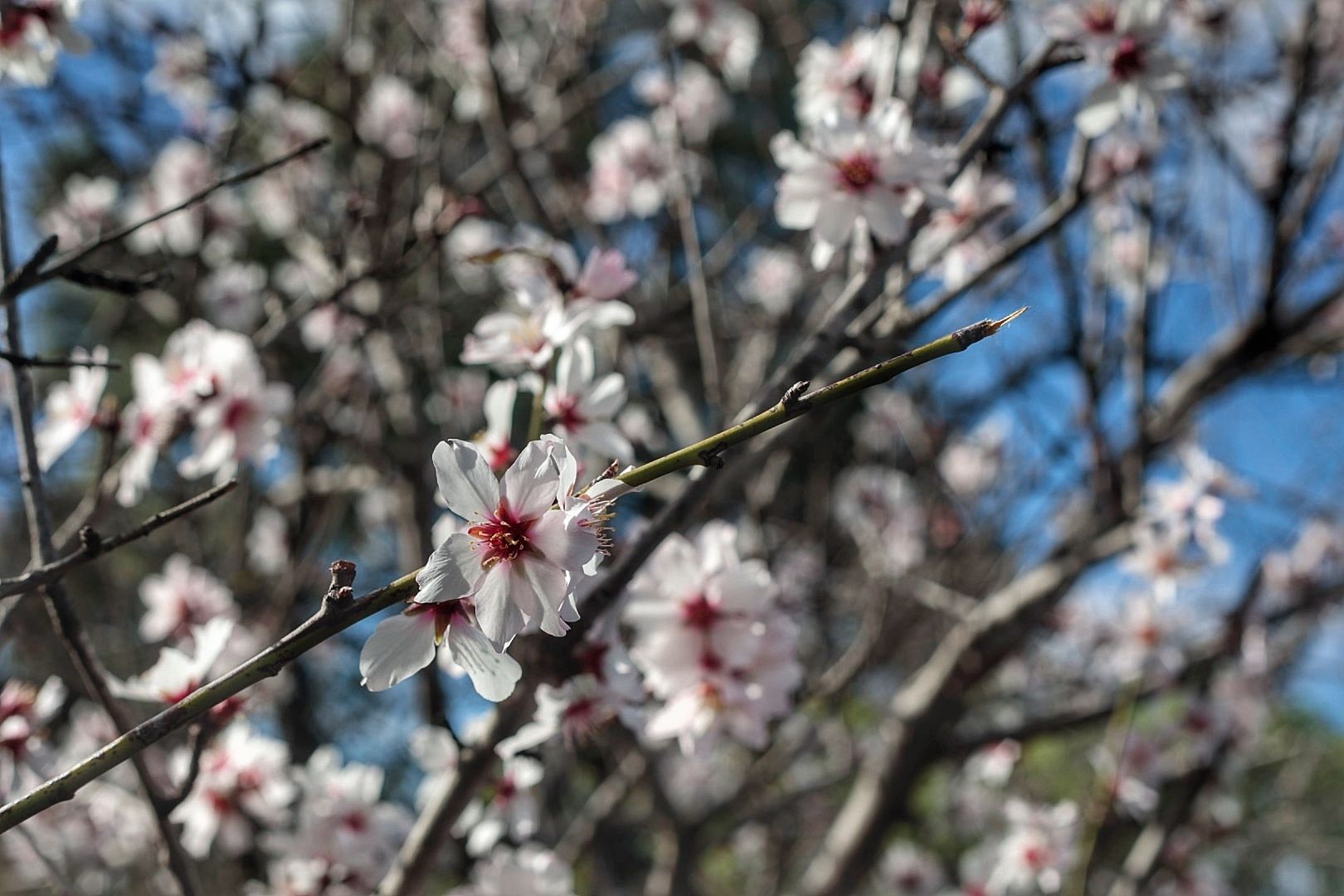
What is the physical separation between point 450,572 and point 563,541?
0.10 meters

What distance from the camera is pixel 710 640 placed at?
1375mm

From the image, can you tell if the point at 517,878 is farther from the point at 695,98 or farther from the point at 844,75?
the point at 695,98

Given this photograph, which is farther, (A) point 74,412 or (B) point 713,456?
(A) point 74,412

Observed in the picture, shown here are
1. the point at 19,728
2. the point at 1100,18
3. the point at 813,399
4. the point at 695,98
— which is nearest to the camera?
the point at 813,399

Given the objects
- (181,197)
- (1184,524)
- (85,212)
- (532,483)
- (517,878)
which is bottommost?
(1184,524)

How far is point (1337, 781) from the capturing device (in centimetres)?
847

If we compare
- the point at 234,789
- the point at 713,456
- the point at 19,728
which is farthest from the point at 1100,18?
the point at 234,789

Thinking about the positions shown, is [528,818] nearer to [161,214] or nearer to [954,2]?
[161,214]

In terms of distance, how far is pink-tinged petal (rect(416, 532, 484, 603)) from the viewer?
2.47 feet

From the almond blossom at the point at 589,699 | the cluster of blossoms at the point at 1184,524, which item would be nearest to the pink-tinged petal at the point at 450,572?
the almond blossom at the point at 589,699

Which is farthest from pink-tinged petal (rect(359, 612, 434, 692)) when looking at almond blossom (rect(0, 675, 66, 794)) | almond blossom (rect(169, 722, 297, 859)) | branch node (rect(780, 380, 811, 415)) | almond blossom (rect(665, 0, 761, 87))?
almond blossom (rect(665, 0, 761, 87))

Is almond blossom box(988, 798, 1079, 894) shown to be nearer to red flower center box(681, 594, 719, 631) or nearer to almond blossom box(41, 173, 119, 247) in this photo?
red flower center box(681, 594, 719, 631)

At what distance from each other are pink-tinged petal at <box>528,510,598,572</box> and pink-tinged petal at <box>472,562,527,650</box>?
0.04 meters

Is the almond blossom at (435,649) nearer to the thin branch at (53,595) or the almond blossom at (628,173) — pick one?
the thin branch at (53,595)
